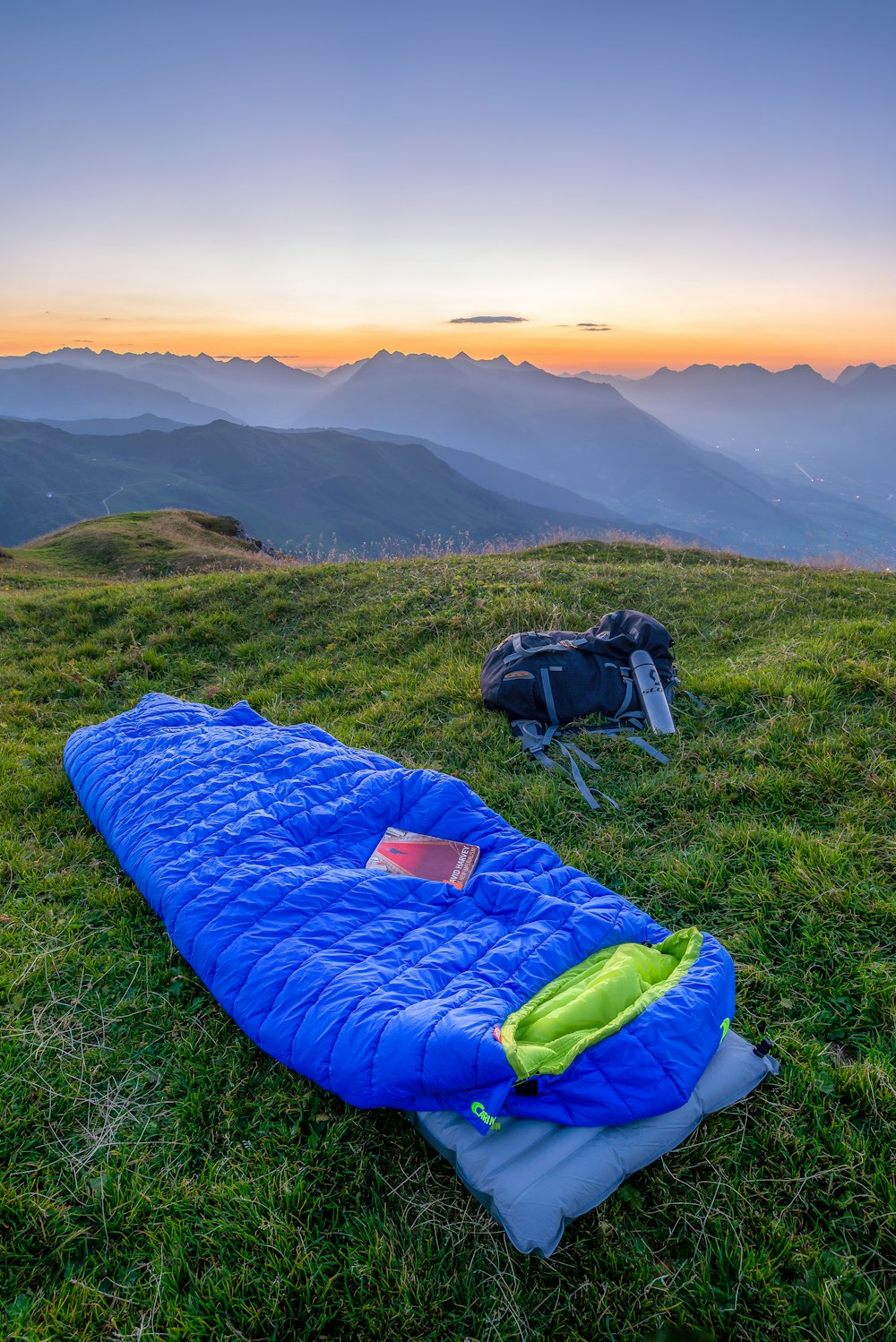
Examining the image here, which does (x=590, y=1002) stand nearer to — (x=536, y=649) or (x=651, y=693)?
(x=651, y=693)

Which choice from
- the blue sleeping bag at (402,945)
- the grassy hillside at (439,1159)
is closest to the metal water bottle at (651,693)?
the grassy hillside at (439,1159)

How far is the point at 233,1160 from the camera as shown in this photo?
234 cm

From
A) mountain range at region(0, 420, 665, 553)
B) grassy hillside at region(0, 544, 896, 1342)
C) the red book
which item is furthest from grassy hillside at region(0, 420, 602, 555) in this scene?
the red book

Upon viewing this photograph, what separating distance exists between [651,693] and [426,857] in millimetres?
2766

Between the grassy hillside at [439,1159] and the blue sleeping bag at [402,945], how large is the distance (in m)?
0.28

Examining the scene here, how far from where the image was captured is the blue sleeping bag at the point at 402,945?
2197 millimetres

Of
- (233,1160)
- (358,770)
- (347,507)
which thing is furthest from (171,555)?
(347,507)

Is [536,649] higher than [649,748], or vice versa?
[536,649]

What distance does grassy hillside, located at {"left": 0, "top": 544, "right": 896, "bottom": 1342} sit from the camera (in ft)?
6.32

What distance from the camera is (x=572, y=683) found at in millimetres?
5441

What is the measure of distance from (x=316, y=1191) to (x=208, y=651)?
646 centimetres

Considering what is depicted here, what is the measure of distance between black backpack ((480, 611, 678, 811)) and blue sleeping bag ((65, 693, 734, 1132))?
157cm

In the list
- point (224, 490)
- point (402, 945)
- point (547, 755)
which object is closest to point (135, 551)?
point (547, 755)

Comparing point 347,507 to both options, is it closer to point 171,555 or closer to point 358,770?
point 171,555
